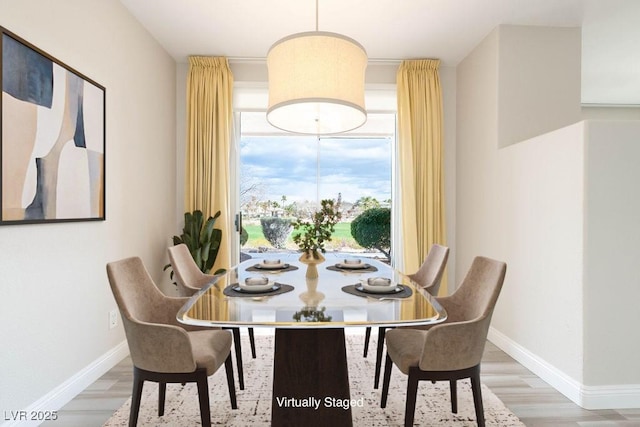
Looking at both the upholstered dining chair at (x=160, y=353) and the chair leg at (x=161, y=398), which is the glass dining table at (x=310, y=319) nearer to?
the upholstered dining chair at (x=160, y=353)

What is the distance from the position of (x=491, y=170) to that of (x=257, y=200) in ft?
9.90

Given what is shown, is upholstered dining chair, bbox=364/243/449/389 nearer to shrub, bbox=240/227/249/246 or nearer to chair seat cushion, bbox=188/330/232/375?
chair seat cushion, bbox=188/330/232/375

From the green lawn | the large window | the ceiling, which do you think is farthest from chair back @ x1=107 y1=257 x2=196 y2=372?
the large window

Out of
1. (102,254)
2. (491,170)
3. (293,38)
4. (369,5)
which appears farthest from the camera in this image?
(491,170)

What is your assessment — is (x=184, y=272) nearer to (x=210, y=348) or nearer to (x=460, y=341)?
(x=210, y=348)

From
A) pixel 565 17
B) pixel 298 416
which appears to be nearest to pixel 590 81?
pixel 565 17

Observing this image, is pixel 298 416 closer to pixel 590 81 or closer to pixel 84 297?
pixel 84 297

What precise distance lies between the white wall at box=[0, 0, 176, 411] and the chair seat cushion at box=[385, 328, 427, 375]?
75.5 inches

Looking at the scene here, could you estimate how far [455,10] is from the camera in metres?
3.34

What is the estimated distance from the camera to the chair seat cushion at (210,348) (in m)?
1.80

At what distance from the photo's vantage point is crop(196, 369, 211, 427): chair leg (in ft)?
5.61

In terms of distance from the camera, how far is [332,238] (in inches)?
217

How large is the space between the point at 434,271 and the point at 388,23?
7.34ft

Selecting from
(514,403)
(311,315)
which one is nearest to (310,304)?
(311,315)
